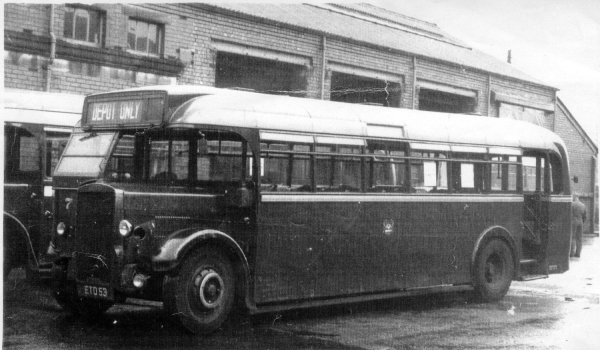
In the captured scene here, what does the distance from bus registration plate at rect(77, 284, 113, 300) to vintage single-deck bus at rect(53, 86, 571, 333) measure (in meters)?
0.01

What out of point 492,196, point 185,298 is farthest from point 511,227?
point 185,298

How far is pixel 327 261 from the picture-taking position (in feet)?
33.0

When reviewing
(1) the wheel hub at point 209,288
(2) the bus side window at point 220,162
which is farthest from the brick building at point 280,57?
(1) the wheel hub at point 209,288

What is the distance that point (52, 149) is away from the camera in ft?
39.7

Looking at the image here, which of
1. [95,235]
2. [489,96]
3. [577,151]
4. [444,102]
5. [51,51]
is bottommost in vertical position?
[95,235]

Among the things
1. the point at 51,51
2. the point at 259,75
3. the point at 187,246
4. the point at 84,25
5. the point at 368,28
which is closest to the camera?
the point at 187,246

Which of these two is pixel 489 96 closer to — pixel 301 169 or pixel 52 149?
pixel 301 169

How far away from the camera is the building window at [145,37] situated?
16125 millimetres

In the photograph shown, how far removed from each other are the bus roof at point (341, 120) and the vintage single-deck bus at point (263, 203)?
21 millimetres

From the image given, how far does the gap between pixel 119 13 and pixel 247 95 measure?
23.3 ft

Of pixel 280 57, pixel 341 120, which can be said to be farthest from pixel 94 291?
pixel 280 57

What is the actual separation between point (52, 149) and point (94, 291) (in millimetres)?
4055

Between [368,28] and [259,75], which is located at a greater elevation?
[368,28]

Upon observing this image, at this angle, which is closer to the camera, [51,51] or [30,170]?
[30,170]
